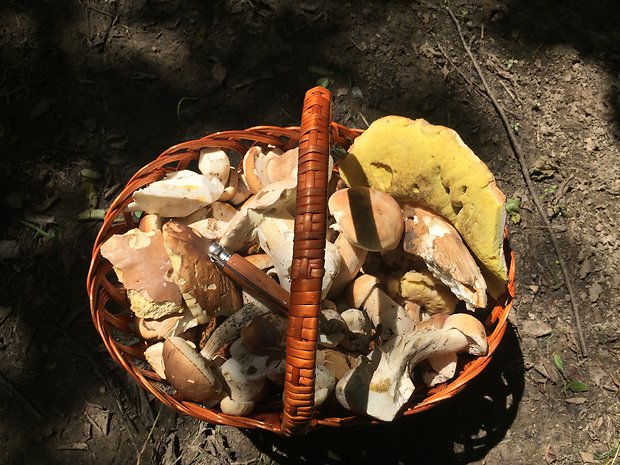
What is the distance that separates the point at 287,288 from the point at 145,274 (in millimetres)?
516

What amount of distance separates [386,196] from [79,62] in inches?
84.3

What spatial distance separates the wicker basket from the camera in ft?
4.91

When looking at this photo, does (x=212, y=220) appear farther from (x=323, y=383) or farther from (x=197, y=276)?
(x=323, y=383)

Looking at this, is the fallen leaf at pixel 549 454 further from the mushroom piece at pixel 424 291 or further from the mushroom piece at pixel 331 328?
the mushroom piece at pixel 331 328

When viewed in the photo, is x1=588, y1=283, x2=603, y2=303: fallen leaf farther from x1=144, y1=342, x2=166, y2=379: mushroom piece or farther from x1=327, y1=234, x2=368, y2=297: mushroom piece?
x1=144, y1=342, x2=166, y2=379: mushroom piece

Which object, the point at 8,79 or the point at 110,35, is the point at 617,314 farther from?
the point at 8,79

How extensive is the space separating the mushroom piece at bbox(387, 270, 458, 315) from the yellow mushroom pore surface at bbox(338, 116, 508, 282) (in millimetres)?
192

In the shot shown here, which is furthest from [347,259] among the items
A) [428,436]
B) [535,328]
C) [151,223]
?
[535,328]

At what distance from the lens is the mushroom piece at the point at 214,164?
2.21 meters

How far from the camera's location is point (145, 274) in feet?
6.48

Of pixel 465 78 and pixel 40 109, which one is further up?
pixel 465 78

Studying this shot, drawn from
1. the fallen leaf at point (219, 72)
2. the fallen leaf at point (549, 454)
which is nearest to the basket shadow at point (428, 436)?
the fallen leaf at point (549, 454)

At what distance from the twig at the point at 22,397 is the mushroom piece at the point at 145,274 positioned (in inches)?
41.2

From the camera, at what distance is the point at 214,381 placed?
6.15ft
